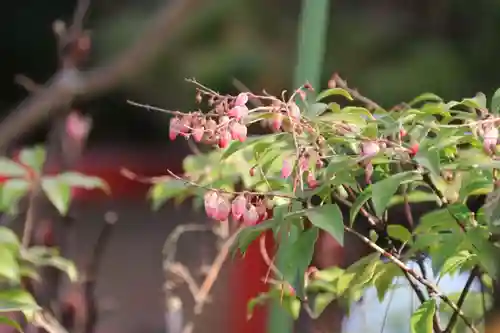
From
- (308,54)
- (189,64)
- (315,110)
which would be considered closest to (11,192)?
(308,54)

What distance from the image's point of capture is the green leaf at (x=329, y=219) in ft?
1.72

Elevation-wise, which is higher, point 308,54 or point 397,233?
point 308,54

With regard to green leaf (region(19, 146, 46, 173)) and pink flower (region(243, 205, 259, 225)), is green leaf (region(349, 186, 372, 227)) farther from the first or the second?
green leaf (region(19, 146, 46, 173))

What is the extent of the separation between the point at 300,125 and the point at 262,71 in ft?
4.61

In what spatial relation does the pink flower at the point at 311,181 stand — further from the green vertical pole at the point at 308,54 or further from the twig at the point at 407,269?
the green vertical pole at the point at 308,54

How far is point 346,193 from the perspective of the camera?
2.19 feet

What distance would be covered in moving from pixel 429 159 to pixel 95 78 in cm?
107

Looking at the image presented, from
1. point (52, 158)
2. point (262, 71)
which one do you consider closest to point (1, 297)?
point (52, 158)

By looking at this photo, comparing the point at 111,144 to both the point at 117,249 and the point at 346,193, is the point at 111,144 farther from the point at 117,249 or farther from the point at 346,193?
the point at 346,193

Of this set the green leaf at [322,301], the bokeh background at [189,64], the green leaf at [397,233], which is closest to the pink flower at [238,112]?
the green leaf at [397,233]

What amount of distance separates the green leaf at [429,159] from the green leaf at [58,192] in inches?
22.7

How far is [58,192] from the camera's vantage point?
99 cm

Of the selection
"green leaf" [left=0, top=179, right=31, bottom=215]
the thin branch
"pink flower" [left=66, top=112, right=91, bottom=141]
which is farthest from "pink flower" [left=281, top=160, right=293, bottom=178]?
the thin branch

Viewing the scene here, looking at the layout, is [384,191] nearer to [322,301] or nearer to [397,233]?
[397,233]
